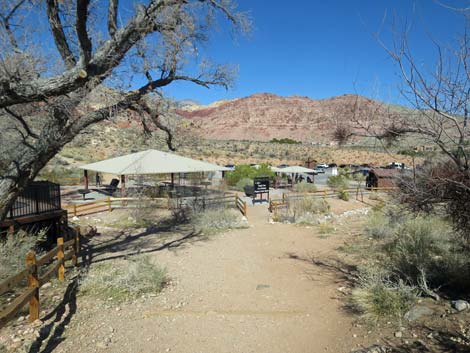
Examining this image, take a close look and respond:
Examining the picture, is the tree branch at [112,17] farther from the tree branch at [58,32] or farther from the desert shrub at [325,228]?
the desert shrub at [325,228]

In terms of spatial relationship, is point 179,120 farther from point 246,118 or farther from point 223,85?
point 246,118

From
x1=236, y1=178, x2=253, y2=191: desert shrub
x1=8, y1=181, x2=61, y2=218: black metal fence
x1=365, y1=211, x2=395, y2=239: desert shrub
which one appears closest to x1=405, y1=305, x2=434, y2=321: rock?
x1=365, y1=211, x2=395, y2=239: desert shrub

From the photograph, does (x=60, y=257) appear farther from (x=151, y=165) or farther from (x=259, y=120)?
(x=259, y=120)

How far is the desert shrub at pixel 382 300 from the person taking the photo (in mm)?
4496

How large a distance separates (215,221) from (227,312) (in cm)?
723

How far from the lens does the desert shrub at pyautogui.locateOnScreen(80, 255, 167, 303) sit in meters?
5.80

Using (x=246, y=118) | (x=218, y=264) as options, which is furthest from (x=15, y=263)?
(x=246, y=118)

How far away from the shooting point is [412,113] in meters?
4.15

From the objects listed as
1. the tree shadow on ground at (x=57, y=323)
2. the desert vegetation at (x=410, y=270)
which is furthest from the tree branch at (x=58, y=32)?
the desert vegetation at (x=410, y=270)

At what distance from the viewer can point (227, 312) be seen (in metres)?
5.20

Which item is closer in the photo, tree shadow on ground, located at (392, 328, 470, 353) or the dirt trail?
tree shadow on ground, located at (392, 328, 470, 353)

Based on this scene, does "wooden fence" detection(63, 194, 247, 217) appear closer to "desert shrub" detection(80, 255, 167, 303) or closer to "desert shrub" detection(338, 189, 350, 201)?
"desert shrub" detection(338, 189, 350, 201)

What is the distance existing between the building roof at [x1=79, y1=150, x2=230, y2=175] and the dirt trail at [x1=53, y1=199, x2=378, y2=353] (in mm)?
5666

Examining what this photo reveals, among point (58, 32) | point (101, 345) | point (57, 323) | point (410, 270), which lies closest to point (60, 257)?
point (57, 323)
